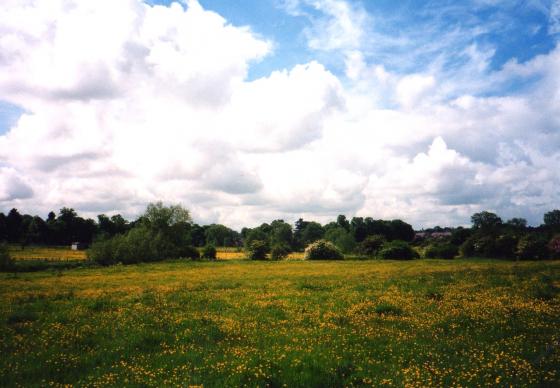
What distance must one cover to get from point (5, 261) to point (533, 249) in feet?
289

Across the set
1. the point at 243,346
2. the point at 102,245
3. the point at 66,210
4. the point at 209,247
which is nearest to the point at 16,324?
the point at 243,346

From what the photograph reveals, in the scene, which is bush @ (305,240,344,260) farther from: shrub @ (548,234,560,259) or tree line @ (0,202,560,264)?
shrub @ (548,234,560,259)

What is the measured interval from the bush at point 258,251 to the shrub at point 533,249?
166 ft

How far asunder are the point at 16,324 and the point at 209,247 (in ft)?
251

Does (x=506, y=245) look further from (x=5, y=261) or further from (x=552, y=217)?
(x=552, y=217)

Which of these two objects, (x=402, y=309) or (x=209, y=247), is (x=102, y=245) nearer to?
(x=209, y=247)

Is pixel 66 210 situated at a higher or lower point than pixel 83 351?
higher

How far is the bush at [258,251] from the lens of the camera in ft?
278

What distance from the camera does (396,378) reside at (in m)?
9.52

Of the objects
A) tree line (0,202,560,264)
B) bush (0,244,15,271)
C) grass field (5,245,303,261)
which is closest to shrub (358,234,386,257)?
tree line (0,202,560,264)

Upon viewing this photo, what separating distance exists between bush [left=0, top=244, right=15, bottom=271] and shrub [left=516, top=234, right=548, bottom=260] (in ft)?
282

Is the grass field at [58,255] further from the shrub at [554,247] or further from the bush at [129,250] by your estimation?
the shrub at [554,247]

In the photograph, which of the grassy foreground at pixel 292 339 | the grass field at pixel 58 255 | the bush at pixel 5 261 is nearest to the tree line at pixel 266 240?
the grass field at pixel 58 255

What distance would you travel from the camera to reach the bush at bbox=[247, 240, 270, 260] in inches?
3339
